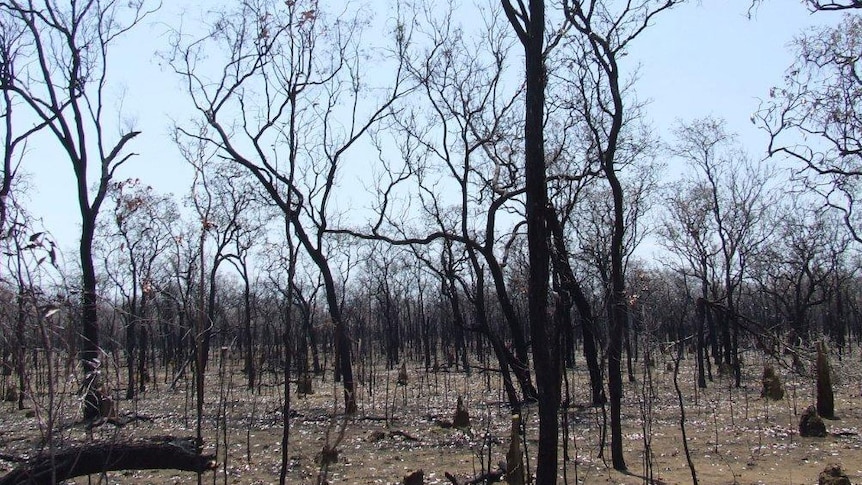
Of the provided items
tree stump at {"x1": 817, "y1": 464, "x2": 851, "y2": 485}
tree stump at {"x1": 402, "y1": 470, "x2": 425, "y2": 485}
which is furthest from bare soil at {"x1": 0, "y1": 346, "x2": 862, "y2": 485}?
tree stump at {"x1": 817, "y1": 464, "x2": 851, "y2": 485}

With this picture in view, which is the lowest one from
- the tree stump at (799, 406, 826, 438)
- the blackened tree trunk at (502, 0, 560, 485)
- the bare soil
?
the bare soil

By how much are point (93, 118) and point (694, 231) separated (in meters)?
22.8

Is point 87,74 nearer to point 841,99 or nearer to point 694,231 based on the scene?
point 841,99

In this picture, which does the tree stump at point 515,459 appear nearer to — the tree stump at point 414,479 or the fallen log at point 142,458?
the tree stump at point 414,479

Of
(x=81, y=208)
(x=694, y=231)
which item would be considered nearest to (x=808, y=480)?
(x=81, y=208)

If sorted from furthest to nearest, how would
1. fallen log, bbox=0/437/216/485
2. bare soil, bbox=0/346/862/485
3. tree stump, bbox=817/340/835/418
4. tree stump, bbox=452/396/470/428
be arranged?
tree stump, bbox=452/396/470/428 < tree stump, bbox=817/340/835/418 < bare soil, bbox=0/346/862/485 < fallen log, bbox=0/437/216/485

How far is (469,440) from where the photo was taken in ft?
41.6

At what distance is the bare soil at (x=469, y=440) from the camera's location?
9.61 meters

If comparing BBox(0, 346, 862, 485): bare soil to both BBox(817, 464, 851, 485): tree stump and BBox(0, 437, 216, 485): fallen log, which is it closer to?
BBox(0, 437, 216, 485): fallen log

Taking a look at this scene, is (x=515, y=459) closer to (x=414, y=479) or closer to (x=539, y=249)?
(x=414, y=479)

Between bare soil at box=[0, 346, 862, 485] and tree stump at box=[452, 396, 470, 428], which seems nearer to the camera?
bare soil at box=[0, 346, 862, 485]

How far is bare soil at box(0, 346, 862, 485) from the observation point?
9609 millimetres

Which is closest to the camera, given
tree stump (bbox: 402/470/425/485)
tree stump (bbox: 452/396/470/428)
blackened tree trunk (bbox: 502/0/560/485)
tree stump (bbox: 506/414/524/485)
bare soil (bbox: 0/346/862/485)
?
blackened tree trunk (bbox: 502/0/560/485)

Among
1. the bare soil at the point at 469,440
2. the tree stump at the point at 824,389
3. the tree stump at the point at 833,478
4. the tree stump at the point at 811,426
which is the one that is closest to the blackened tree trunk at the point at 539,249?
the bare soil at the point at 469,440
